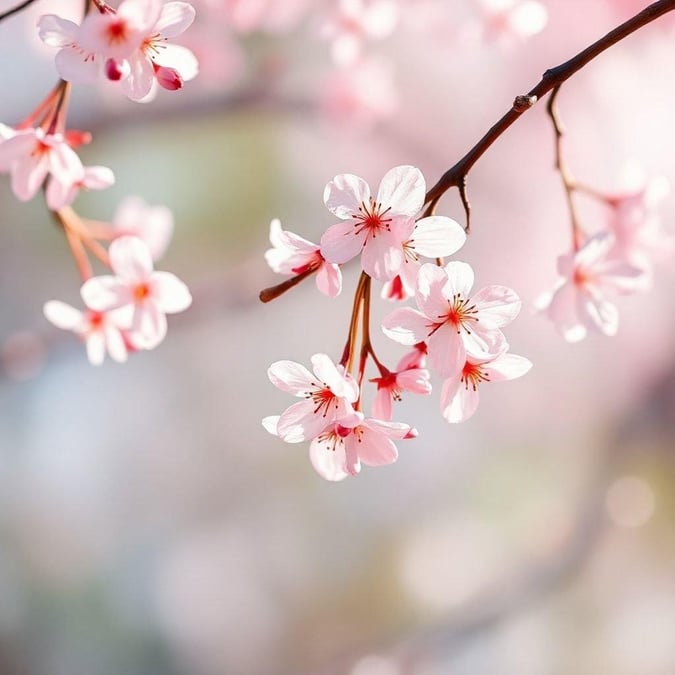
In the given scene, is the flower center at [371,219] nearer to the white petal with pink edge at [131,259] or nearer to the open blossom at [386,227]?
the open blossom at [386,227]

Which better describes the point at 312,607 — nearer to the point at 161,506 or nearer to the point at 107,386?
the point at 161,506

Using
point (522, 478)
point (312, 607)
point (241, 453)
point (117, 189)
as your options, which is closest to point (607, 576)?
point (522, 478)

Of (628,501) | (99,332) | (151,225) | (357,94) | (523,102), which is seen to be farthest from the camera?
(628,501)

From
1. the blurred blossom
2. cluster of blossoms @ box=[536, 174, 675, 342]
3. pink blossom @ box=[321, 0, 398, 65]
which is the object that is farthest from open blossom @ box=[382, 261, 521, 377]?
the blurred blossom

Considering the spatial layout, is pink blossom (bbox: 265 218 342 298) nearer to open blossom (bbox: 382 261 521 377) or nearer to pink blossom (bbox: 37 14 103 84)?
open blossom (bbox: 382 261 521 377)

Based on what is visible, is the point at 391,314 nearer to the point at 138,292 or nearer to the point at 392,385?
the point at 392,385

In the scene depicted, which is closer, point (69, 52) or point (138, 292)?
point (69, 52)

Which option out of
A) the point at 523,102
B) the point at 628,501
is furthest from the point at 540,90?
the point at 628,501
